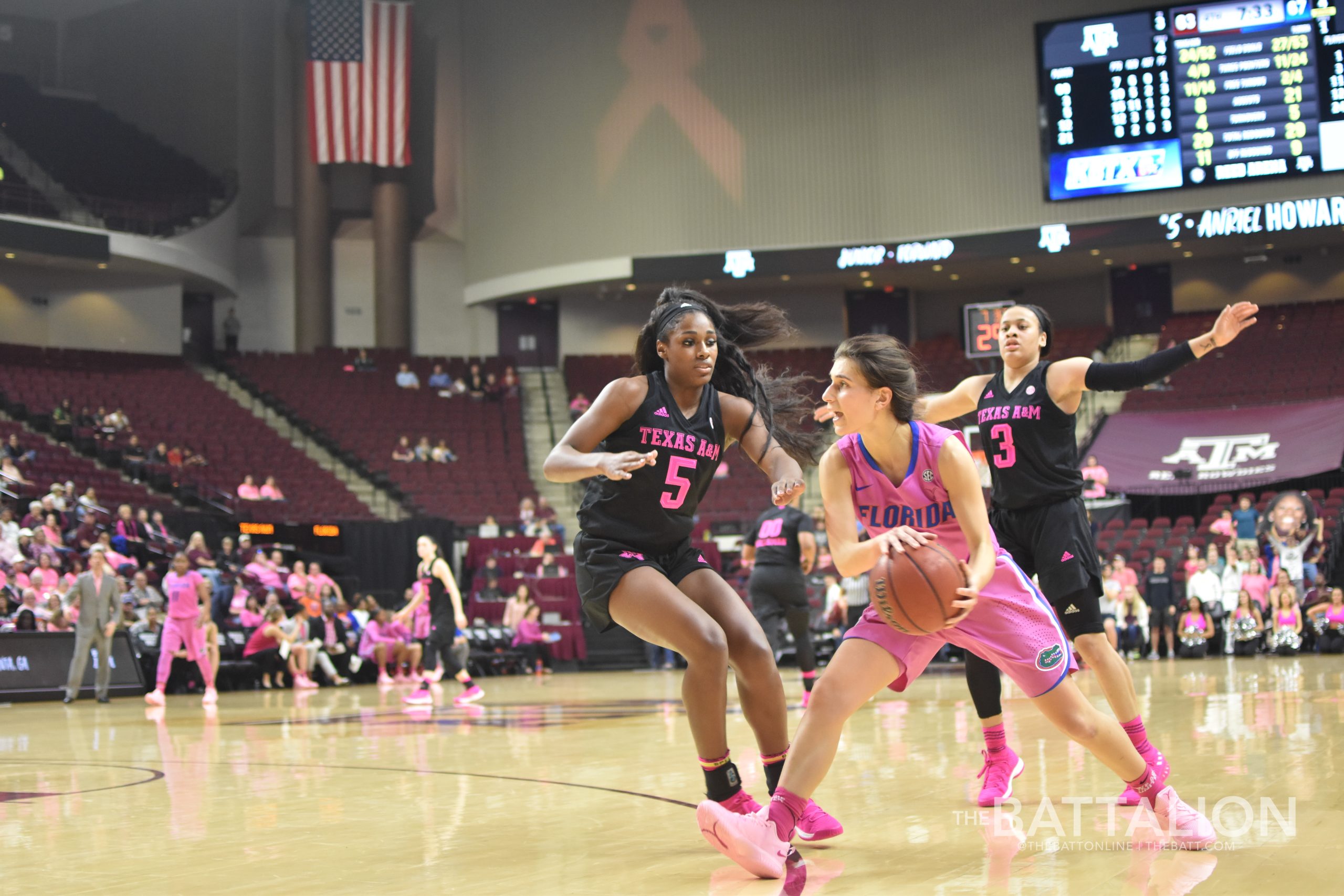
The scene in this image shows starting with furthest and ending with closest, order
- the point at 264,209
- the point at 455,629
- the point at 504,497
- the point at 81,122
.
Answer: the point at 264,209 < the point at 81,122 < the point at 504,497 < the point at 455,629

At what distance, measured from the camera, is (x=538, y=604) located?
18406 mm

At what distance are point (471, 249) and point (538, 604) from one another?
13.4 m

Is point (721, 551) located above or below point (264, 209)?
below

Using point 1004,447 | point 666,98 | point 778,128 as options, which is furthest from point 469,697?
point 666,98

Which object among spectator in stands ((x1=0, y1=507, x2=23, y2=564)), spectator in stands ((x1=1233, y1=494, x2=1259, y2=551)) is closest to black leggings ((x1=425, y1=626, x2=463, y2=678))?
spectator in stands ((x1=0, y1=507, x2=23, y2=564))

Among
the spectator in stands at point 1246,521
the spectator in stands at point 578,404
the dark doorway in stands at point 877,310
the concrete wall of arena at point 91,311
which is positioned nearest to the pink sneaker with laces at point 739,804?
the spectator in stands at point 1246,521

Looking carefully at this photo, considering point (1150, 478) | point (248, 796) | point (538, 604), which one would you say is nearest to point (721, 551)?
point (538, 604)

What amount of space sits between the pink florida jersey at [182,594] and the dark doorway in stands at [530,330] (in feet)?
55.8

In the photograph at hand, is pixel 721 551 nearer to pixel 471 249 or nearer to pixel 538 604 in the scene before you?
pixel 538 604

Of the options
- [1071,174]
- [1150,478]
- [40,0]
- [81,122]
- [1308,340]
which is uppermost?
[40,0]

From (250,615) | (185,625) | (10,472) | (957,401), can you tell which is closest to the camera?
(957,401)

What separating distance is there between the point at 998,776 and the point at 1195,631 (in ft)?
40.2

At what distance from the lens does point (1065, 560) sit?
465 centimetres

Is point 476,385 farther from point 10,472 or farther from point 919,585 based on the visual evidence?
point 919,585
